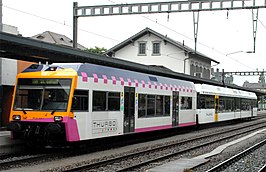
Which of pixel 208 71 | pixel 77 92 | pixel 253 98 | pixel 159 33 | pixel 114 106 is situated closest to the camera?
pixel 77 92

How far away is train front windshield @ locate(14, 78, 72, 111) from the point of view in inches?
516

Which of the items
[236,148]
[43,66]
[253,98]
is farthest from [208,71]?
[43,66]

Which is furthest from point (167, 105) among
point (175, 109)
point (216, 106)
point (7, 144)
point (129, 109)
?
point (216, 106)

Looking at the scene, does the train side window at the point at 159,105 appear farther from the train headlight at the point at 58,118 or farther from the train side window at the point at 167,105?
the train headlight at the point at 58,118

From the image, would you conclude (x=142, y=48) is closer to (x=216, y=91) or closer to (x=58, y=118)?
(x=216, y=91)

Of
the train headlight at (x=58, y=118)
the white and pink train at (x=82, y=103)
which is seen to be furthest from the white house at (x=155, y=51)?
the train headlight at (x=58, y=118)

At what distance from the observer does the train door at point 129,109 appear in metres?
16.4

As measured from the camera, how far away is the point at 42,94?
44.2 ft

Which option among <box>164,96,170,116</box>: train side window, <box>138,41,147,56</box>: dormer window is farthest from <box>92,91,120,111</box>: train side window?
<box>138,41,147,56</box>: dormer window

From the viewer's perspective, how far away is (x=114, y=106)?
1546 cm

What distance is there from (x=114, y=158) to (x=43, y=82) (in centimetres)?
347

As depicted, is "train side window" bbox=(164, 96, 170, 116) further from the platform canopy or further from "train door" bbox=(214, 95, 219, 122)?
"train door" bbox=(214, 95, 219, 122)

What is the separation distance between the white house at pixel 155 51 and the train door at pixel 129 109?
36.5 meters

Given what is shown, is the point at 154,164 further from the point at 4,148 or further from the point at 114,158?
the point at 4,148
